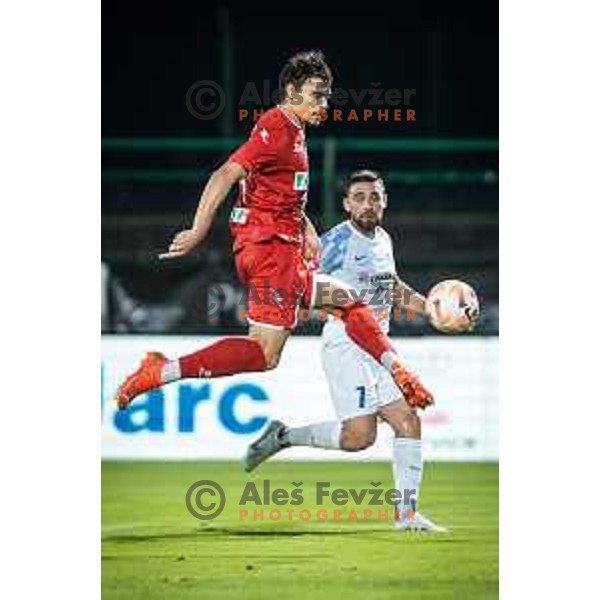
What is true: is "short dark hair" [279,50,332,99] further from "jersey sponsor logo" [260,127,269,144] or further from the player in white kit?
the player in white kit

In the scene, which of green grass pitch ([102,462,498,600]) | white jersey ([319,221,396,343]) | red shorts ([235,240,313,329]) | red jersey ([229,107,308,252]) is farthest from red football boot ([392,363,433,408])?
red jersey ([229,107,308,252])

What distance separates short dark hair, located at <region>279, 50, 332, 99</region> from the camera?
6.01 meters

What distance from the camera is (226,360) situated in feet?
19.8

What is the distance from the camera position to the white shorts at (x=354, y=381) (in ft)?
20.0

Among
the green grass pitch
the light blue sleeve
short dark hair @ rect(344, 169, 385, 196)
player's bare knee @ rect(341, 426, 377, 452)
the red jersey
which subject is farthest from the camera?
short dark hair @ rect(344, 169, 385, 196)

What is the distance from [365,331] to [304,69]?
2.86 feet

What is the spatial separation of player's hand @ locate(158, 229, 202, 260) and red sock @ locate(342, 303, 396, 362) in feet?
1.79

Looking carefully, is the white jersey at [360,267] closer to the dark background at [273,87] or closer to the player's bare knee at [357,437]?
the dark background at [273,87]

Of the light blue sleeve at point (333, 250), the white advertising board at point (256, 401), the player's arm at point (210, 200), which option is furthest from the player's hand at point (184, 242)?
the light blue sleeve at point (333, 250)

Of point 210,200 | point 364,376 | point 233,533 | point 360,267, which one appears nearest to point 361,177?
point 360,267

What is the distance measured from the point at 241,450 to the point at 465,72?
1.49 meters
